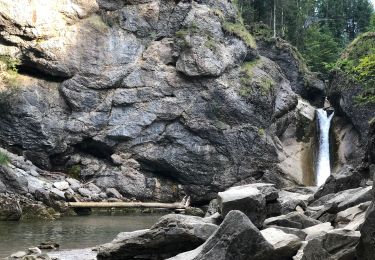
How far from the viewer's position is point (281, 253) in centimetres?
1046

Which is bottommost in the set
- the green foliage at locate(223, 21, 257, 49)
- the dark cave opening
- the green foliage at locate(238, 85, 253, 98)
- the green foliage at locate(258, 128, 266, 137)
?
the dark cave opening

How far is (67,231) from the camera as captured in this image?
2314cm

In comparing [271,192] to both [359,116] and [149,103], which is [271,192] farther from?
[359,116]

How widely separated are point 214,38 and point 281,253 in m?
35.4

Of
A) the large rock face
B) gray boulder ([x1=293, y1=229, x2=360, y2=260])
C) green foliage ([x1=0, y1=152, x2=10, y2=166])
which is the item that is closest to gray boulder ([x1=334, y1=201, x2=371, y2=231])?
gray boulder ([x1=293, y1=229, x2=360, y2=260])

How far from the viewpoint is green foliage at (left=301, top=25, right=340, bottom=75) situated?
2515 inches

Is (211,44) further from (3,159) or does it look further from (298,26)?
(298,26)

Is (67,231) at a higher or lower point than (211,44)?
lower

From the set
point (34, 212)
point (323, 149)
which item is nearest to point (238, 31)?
point (323, 149)

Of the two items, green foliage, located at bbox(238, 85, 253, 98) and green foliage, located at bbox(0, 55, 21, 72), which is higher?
green foliage, located at bbox(0, 55, 21, 72)

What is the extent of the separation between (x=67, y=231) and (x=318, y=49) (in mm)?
51180

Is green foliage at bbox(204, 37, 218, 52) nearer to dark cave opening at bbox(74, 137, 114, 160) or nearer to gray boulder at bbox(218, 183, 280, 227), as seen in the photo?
dark cave opening at bbox(74, 137, 114, 160)

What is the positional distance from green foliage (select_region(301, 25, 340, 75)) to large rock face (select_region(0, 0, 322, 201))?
23573 mm

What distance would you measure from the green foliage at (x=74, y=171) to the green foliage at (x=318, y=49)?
38404 mm
